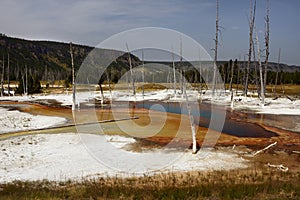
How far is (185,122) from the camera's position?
28.3 metres

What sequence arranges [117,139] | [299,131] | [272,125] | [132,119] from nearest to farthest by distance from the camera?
[117,139] < [299,131] < [272,125] < [132,119]

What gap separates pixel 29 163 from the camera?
49.6 feet

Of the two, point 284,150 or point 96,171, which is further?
point 284,150

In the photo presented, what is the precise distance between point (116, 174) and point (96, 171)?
42.1 inches

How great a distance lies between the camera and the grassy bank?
9.67 m

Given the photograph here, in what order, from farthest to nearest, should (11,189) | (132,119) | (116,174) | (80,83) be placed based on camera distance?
1. (80,83)
2. (132,119)
3. (116,174)
4. (11,189)

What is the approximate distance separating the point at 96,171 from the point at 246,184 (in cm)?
650

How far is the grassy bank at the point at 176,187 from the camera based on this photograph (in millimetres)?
9672

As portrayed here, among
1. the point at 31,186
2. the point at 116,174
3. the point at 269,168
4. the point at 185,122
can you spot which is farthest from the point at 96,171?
the point at 185,122

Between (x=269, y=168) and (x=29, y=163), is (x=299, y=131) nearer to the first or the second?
(x=269, y=168)

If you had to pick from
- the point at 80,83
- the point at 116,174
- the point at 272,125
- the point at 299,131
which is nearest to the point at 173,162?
the point at 116,174

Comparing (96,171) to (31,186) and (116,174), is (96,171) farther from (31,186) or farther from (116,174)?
(31,186)

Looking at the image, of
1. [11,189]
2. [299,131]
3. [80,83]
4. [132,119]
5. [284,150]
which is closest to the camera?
[11,189]

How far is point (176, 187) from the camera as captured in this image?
1101 centimetres
